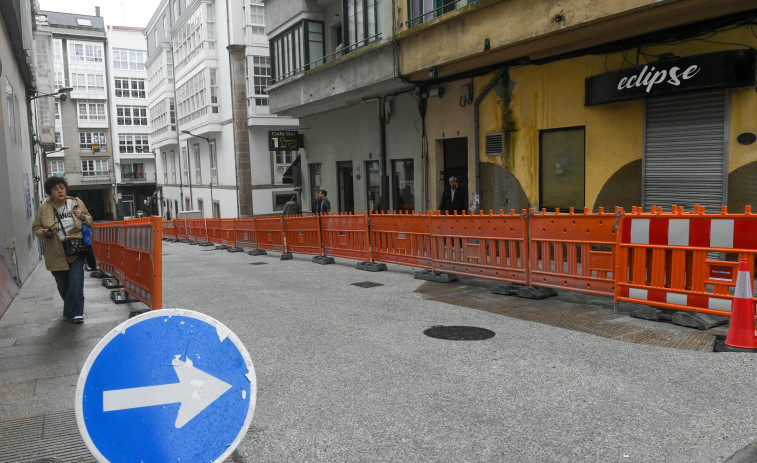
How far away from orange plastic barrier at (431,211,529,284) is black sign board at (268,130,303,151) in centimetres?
1704

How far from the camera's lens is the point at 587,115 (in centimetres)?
1249

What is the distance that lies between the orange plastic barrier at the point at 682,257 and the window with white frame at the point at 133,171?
70326 mm

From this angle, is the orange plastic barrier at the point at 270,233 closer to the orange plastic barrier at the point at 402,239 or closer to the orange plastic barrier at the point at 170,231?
the orange plastic barrier at the point at 402,239

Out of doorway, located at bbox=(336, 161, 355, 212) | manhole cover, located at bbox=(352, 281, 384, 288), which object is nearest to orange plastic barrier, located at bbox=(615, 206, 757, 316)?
manhole cover, located at bbox=(352, 281, 384, 288)

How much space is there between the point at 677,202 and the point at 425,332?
6.97 metres

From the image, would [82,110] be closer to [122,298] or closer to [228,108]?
[228,108]

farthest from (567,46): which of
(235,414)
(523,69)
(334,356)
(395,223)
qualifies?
(235,414)

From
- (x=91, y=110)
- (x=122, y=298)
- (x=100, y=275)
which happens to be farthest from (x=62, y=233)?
(x=91, y=110)

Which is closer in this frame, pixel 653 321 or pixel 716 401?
pixel 716 401

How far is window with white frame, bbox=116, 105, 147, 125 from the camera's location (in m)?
69.1

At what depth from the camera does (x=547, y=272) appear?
8586mm

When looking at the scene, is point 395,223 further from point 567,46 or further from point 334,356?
point 334,356

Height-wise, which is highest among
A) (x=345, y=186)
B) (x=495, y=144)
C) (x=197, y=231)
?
(x=495, y=144)

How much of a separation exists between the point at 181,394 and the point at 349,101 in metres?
18.9
